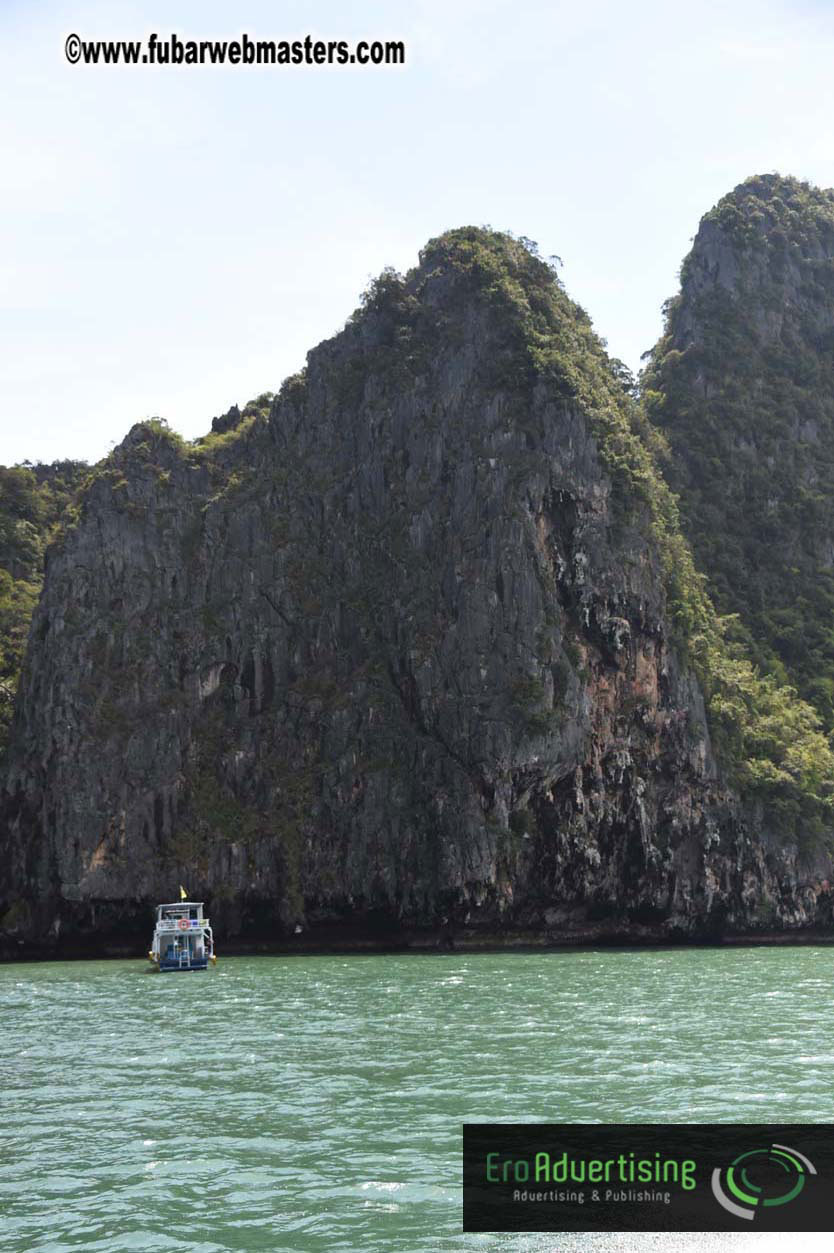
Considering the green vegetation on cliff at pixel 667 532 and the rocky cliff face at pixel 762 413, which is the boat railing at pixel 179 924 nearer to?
the green vegetation on cliff at pixel 667 532

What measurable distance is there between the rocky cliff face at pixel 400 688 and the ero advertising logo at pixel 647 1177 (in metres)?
41.3

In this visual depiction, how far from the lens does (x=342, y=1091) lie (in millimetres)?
19641

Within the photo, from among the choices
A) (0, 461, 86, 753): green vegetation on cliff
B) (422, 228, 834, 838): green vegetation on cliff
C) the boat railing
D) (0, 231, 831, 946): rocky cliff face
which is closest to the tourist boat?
the boat railing

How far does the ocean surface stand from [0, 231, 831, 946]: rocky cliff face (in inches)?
849

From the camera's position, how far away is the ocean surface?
13.2 metres

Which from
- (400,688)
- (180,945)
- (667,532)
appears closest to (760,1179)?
(180,945)

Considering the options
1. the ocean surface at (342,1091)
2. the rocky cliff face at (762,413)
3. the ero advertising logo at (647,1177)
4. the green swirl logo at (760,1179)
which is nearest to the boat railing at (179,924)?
the ocean surface at (342,1091)

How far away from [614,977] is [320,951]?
21.3 meters

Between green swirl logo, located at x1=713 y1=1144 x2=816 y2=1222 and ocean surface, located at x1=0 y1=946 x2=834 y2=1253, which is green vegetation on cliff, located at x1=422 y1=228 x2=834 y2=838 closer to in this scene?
ocean surface, located at x1=0 y1=946 x2=834 y2=1253

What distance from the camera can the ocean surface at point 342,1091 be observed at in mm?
13211

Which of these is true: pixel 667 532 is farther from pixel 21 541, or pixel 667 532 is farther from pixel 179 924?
pixel 21 541

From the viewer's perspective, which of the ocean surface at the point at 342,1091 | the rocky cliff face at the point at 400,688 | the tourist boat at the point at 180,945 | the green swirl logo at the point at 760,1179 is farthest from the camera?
the rocky cliff face at the point at 400,688

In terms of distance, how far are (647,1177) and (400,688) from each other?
50625mm

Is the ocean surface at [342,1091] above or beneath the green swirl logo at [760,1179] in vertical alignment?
above
